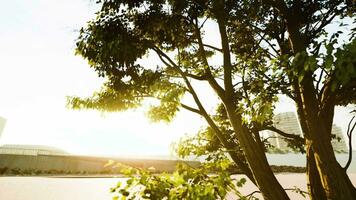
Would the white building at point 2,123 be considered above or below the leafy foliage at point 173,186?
above

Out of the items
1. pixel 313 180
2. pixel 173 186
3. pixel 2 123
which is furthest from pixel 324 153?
pixel 2 123

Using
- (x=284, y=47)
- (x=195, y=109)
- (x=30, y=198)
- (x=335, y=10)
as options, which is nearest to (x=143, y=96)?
(x=195, y=109)

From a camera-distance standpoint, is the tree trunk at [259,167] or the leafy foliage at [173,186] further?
the tree trunk at [259,167]

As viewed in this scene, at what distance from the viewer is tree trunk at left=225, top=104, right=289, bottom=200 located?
3.62 meters

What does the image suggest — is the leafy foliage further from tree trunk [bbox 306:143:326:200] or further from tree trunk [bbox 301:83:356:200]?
tree trunk [bbox 306:143:326:200]

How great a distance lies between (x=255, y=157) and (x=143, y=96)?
195cm

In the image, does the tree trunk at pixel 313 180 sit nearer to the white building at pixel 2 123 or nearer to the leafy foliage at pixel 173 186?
the leafy foliage at pixel 173 186

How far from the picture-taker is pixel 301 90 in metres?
3.75

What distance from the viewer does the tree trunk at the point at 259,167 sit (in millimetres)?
3625

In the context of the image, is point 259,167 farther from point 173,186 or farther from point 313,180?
point 173,186

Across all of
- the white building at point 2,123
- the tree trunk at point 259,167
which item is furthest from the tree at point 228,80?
the white building at point 2,123

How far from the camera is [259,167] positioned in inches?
147

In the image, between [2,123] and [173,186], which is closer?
[173,186]

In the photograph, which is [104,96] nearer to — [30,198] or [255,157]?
[255,157]
